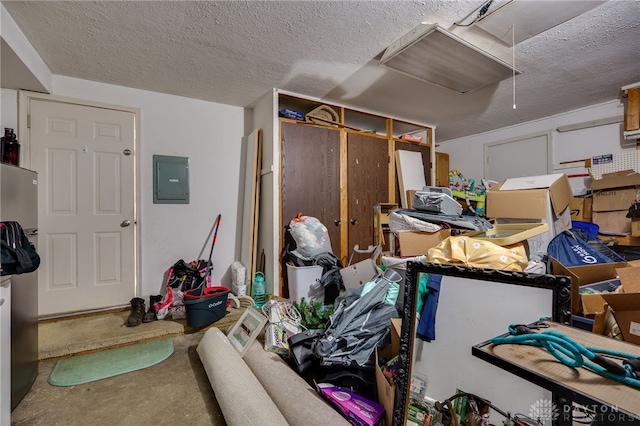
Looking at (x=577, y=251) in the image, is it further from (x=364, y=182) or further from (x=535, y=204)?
(x=364, y=182)

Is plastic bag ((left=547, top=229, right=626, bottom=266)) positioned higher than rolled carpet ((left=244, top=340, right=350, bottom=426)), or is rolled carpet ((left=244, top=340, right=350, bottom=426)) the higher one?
plastic bag ((left=547, top=229, right=626, bottom=266))

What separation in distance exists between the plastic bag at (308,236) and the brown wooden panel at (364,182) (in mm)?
633

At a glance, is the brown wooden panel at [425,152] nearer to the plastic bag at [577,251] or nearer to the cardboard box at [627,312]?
the plastic bag at [577,251]

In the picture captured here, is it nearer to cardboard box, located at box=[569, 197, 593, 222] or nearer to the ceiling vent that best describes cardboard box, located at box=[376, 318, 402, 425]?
the ceiling vent

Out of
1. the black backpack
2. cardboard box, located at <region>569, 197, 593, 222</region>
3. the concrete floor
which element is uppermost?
cardboard box, located at <region>569, 197, 593, 222</region>

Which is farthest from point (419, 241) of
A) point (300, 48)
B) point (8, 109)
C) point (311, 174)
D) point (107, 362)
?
point (8, 109)

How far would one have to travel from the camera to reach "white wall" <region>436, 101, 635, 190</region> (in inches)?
136

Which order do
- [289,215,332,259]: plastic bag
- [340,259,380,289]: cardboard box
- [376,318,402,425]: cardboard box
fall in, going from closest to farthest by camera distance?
1. [376,318,402,425]: cardboard box
2. [340,259,380,289]: cardboard box
3. [289,215,332,259]: plastic bag

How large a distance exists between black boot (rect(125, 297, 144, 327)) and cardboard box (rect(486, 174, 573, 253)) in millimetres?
3593

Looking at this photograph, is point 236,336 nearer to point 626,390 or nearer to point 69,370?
point 69,370

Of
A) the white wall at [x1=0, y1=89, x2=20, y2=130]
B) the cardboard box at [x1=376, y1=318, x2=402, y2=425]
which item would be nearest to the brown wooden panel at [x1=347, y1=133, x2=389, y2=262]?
the cardboard box at [x1=376, y1=318, x2=402, y2=425]

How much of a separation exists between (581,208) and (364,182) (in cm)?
267

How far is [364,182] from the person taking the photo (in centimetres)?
365

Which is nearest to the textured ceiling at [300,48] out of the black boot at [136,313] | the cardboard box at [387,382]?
the cardboard box at [387,382]
